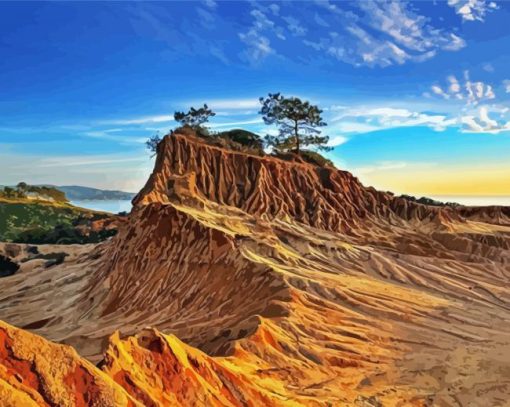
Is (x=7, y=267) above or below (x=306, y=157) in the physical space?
below

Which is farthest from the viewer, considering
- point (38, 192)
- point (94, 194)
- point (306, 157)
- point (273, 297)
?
point (94, 194)

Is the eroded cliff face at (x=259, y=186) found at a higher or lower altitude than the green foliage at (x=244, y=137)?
lower

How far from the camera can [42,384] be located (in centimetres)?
838

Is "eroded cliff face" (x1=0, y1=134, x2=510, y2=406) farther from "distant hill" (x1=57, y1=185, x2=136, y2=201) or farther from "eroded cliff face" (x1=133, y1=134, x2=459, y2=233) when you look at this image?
"distant hill" (x1=57, y1=185, x2=136, y2=201)

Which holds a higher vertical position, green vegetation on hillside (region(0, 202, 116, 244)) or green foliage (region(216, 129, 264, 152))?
green foliage (region(216, 129, 264, 152))

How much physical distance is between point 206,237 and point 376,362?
1255 centimetres

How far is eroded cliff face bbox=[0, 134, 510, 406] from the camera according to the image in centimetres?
1549

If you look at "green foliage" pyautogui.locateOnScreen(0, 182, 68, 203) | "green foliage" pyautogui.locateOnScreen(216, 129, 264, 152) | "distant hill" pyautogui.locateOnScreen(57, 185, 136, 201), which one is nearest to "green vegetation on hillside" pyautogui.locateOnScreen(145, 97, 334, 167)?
"green foliage" pyautogui.locateOnScreen(216, 129, 264, 152)

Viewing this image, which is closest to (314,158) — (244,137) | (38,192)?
(244,137)

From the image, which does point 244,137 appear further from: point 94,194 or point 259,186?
point 94,194

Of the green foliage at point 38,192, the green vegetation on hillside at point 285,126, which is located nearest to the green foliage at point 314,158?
the green vegetation on hillside at point 285,126

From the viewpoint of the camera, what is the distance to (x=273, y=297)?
913 inches

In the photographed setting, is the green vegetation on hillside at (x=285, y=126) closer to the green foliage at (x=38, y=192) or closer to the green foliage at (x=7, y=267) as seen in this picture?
the green foliage at (x=7, y=267)

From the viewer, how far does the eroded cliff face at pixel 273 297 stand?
1549cm
